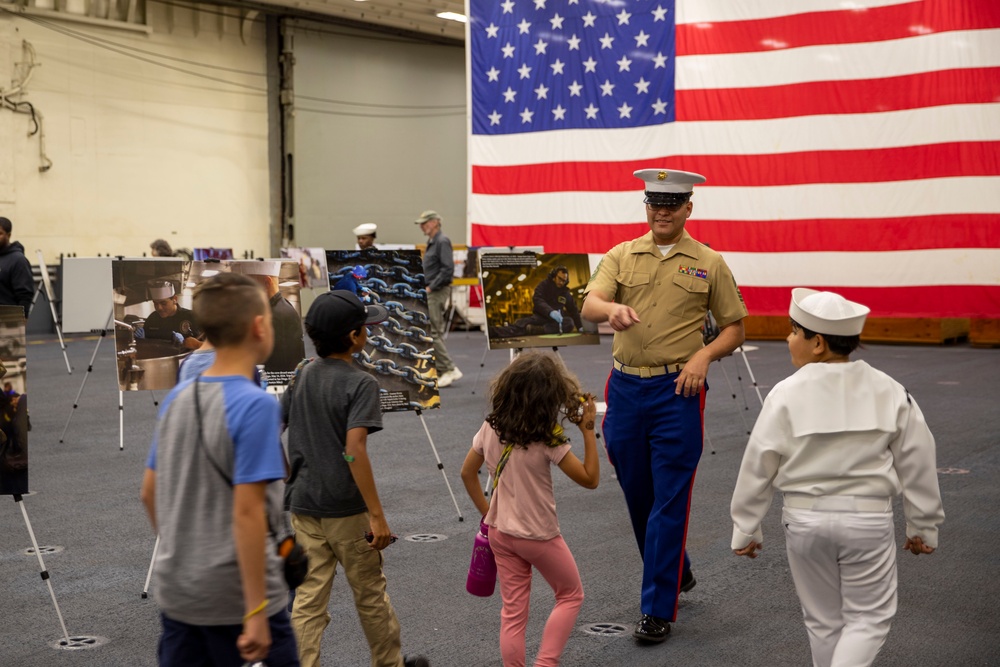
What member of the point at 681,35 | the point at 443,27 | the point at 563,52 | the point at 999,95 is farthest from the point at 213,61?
the point at 999,95

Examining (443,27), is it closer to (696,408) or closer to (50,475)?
(50,475)

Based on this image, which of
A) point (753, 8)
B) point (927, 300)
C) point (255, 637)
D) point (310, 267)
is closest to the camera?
point (255, 637)

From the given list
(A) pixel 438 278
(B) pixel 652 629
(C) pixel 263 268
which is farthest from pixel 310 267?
(B) pixel 652 629

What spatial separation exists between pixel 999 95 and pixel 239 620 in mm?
12810

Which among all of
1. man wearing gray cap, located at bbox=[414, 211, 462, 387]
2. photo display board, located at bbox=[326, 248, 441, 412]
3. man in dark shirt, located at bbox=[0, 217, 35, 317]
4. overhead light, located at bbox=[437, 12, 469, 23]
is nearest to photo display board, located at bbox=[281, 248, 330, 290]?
man wearing gray cap, located at bbox=[414, 211, 462, 387]

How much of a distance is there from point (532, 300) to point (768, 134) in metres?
7.77

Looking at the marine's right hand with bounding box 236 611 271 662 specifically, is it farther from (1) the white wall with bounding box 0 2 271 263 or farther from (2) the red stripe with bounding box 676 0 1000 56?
(1) the white wall with bounding box 0 2 271 263

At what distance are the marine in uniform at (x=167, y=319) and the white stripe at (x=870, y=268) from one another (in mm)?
9557

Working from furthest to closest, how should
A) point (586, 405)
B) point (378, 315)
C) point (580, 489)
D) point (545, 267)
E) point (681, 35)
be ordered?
1. point (681, 35)
2. point (545, 267)
3. point (580, 489)
4. point (378, 315)
5. point (586, 405)

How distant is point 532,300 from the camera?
7391 millimetres

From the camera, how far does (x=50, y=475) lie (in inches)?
270

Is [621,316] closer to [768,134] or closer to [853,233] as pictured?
[853,233]

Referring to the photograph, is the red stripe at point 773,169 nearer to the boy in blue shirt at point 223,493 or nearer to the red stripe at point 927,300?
the red stripe at point 927,300

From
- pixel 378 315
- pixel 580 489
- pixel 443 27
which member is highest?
pixel 443 27
